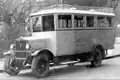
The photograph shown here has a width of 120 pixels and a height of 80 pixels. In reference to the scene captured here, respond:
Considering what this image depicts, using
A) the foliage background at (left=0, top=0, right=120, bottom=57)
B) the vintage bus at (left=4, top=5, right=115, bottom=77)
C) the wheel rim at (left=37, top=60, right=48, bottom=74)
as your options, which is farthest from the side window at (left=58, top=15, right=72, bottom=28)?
the foliage background at (left=0, top=0, right=120, bottom=57)

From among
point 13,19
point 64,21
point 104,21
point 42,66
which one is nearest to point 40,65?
point 42,66

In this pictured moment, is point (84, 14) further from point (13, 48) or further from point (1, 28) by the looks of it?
point (1, 28)

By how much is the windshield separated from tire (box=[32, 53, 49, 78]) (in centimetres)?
142

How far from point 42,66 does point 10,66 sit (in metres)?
1.47

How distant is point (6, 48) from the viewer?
18.2 metres

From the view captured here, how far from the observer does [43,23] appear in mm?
11867

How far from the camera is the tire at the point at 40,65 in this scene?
1033cm

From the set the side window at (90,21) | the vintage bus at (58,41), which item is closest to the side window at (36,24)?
the vintage bus at (58,41)

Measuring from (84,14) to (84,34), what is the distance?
0.91 metres

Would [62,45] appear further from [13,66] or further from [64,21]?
[13,66]

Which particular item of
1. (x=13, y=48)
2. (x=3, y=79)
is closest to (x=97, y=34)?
(x=13, y=48)

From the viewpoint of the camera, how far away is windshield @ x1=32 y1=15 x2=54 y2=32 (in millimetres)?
11591

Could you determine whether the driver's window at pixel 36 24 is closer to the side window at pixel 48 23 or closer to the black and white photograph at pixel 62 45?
the black and white photograph at pixel 62 45

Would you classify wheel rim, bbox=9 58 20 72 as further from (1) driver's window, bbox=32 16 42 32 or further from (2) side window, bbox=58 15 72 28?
(2) side window, bbox=58 15 72 28
